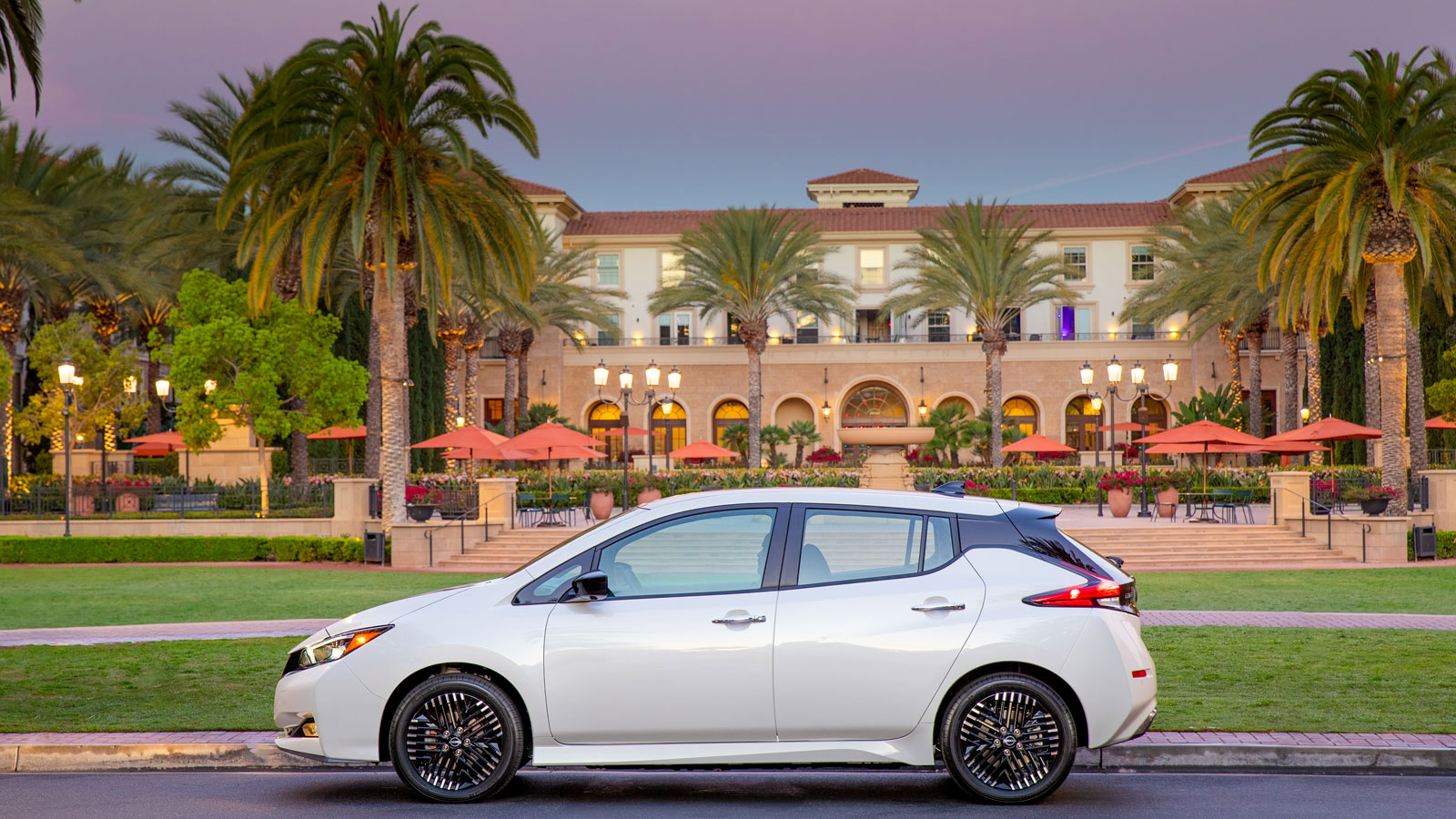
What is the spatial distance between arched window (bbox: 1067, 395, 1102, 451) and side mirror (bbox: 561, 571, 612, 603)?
2401 inches

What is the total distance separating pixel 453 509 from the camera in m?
28.4

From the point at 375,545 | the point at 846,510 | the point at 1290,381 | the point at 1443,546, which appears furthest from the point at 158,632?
the point at 1290,381

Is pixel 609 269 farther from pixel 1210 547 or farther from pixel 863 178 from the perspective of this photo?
pixel 1210 547

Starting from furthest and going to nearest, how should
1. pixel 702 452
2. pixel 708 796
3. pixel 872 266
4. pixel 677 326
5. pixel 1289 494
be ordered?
pixel 677 326
pixel 872 266
pixel 702 452
pixel 1289 494
pixel 708 796

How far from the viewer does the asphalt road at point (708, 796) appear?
6.15 meters

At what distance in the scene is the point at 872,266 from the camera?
67.9m

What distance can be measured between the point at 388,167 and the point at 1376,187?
66.5 ft

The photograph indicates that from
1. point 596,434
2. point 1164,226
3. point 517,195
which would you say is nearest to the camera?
point 517,195

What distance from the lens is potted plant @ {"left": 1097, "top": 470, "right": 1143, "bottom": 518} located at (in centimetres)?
2994

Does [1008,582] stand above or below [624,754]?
above

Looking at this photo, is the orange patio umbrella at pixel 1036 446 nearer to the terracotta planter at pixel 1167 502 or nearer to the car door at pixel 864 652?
the terracotta planter at pixel 1167 502

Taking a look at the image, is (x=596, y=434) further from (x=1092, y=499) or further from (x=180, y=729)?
(x=180, y=729)

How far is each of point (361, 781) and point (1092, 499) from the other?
1265 inches

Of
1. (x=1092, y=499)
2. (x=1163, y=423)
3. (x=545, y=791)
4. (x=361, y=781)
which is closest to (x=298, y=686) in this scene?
(x=361, y=781)
